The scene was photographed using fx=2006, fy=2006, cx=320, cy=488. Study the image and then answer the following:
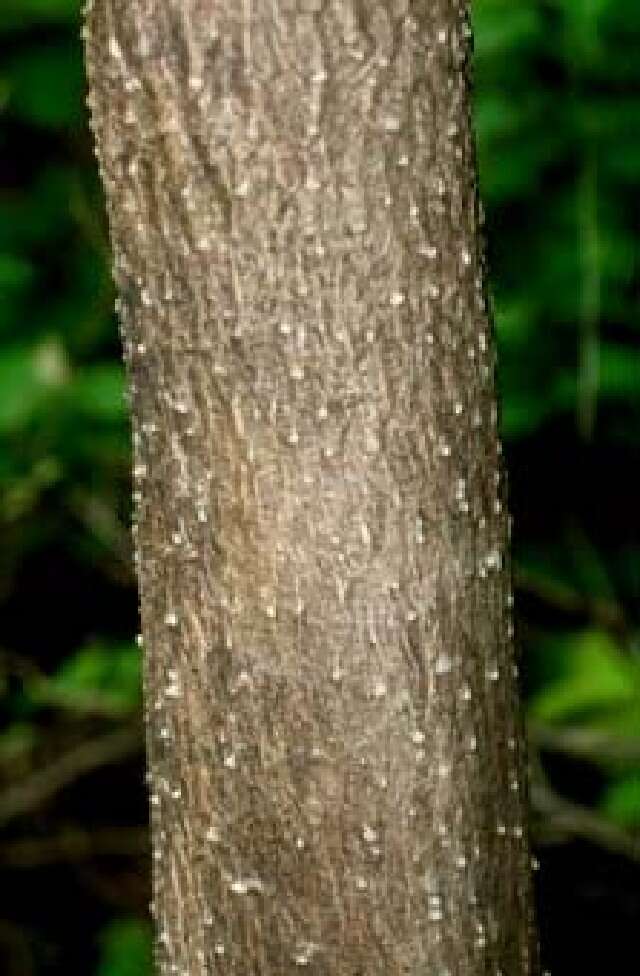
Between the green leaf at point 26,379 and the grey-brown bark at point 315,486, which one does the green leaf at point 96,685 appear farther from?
the grey-brown bark at point 315,486

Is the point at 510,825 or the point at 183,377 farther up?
the point at 183,377

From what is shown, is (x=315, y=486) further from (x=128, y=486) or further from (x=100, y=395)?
(x=128, y=486)

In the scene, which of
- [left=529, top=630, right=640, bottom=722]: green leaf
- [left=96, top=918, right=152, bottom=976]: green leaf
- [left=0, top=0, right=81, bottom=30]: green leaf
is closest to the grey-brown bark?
[left=96, top=918, right=152, bottom=976]: green leaf

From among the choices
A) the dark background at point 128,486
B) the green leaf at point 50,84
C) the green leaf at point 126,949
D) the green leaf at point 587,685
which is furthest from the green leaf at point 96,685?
the green leaf at point 50,84

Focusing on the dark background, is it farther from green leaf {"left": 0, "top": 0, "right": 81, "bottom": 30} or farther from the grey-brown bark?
the grey-brown bark

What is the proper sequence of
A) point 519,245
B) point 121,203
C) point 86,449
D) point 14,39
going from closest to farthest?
point 121,203
point 86,449
point 519,245
point 14,39

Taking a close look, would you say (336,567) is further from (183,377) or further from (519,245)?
(519,245)

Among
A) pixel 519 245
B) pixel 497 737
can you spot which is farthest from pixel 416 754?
pixel 519 245
